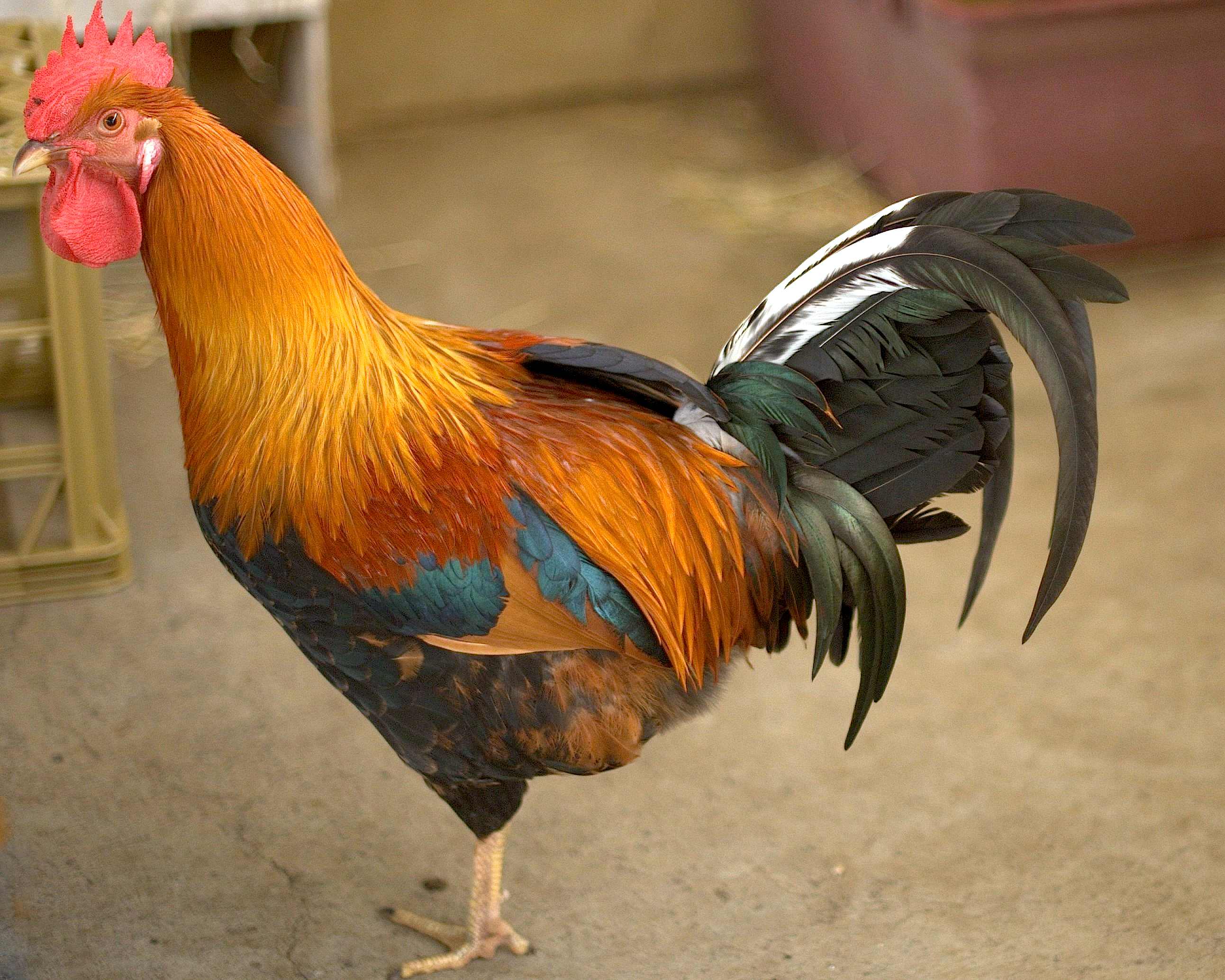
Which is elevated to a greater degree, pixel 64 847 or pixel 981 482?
pixel 981 482

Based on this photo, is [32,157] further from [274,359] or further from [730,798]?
[730,798]

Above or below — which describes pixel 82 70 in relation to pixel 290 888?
above

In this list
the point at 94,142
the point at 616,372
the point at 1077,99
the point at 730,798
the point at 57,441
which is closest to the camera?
the point at 94,142

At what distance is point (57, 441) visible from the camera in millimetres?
4230

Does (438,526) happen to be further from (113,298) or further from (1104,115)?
(1104,115)

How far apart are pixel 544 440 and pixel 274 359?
483mm

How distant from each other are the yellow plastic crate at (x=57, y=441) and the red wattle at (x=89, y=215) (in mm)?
1143

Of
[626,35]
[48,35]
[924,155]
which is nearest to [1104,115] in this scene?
[924,155]

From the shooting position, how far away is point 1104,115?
527cm

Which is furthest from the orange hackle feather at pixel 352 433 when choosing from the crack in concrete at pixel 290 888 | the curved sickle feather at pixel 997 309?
the crack in concrete at pixel 290 888

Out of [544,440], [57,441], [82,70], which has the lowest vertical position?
[57,441]

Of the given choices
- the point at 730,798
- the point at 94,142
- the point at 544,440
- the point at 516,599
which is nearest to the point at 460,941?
the point at 730,798

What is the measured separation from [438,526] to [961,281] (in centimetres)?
96

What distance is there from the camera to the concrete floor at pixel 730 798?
2838 millimetres
